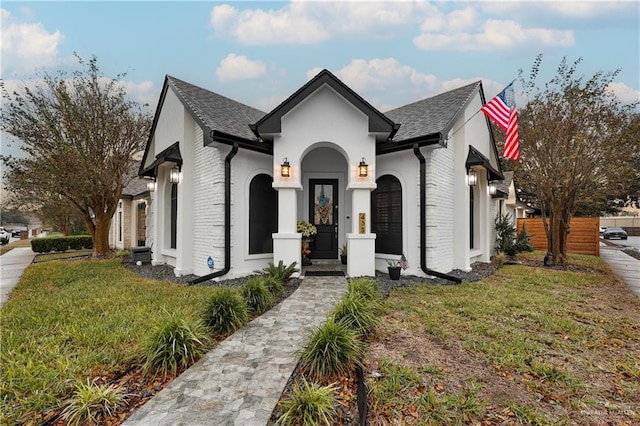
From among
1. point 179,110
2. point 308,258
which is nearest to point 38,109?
point 179,110

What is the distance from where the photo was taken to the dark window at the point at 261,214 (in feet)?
26.4

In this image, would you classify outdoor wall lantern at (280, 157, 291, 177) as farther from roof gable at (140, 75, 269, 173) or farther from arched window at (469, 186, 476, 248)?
arched window at (469, 186, 476, 248)

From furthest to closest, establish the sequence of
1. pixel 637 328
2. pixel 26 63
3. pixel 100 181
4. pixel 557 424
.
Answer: pixel 100 181
pixel 26 63
pixel 637 328
pixel 557 424

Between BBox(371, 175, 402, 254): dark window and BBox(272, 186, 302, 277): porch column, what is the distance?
2691 millimetres

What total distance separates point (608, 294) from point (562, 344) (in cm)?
455

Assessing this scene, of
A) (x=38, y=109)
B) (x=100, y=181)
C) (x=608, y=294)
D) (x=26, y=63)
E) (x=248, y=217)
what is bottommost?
(x=608, y=294)

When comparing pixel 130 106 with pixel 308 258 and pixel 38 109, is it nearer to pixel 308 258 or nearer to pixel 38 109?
pixel 38 109

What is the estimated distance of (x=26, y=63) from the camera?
1135 cm

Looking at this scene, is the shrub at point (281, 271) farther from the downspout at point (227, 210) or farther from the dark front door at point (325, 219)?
the dark front door at point (325, 219)

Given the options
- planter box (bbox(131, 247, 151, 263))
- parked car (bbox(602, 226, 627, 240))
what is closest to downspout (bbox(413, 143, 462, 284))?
planter box (bbox(131, 247, 151, 263))

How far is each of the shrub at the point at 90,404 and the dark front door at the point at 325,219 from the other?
7.10 meters

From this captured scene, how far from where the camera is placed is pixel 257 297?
5.17m

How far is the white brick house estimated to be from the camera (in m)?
7.42

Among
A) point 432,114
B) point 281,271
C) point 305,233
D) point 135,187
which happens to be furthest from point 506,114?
point 135,187
